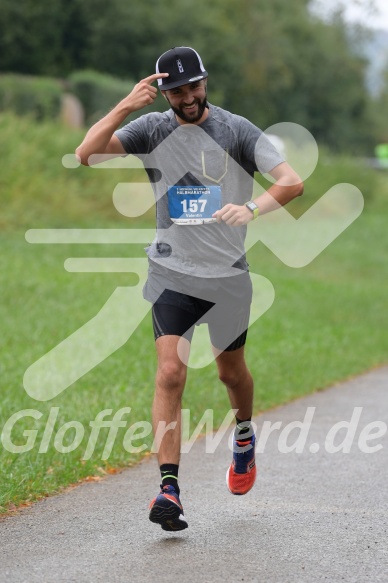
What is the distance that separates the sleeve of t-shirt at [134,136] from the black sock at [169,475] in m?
1.56

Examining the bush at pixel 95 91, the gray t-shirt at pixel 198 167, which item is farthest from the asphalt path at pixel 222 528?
the bush at pixel 95 91

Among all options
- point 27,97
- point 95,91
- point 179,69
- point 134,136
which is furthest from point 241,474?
point 95,91

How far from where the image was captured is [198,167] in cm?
582

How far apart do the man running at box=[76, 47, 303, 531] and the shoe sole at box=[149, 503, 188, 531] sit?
196 mm

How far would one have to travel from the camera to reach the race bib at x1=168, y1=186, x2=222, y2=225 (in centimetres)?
578

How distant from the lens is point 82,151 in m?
5.71

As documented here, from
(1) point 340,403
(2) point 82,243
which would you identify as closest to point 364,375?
(1) point 340,403

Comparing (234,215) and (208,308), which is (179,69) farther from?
(208,308)

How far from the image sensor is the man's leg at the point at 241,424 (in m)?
6.34

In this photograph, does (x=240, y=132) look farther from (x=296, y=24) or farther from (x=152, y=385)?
(x=296, y=24)

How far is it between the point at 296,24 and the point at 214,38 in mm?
15377

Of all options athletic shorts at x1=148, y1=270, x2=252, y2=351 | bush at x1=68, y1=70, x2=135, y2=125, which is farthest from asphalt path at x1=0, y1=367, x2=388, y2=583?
bush at x1=68, y1=70, x2=135, y2=125

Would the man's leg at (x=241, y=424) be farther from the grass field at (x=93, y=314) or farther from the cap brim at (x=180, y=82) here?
the cap brim at (x=180, y=82)

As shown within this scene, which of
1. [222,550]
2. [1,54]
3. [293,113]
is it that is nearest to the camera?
[222,550]
